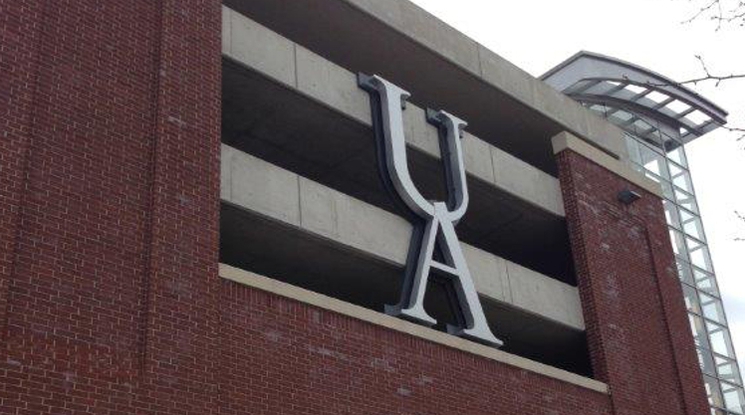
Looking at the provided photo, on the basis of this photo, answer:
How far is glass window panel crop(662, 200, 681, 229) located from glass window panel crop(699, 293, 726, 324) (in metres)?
2.35

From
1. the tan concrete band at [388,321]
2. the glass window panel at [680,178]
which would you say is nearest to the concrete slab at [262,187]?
the tan concrete band at [388,321]

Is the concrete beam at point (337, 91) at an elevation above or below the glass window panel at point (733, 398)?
above

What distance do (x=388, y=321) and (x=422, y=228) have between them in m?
2.40

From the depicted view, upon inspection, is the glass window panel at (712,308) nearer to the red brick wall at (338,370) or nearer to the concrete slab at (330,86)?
the red brick wall at (338,370)

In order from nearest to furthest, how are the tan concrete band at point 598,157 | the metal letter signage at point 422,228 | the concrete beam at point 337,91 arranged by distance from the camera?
1. the concrete beam at point 337,91
2. the metal letter signage at point 422,228
3. the tan concrete band at point 598,157

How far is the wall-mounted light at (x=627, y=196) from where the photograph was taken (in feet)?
70.4

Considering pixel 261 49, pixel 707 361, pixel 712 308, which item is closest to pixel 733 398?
pixel 707 361

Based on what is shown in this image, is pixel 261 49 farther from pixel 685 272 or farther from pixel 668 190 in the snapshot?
pixel 668 190

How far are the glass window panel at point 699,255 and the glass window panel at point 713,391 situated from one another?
13.5ft

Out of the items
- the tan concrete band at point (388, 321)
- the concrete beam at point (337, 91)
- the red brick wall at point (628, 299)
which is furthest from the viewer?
the red brick wall at point (628, 299)

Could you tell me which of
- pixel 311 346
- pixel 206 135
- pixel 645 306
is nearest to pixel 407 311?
pixel 311 346

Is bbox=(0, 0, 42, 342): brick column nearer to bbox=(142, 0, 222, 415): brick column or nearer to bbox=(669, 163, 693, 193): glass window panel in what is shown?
bbox=(142, 0, 222, 415): brick column

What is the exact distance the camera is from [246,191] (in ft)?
46.8

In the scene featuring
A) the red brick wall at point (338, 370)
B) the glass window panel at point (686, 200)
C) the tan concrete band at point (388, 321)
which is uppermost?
the glass window panel at point (686, 200)
